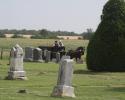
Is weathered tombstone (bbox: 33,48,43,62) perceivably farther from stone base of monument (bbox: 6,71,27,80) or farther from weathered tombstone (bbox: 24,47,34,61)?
stone base of monument (bbox: 6,71,27,80)

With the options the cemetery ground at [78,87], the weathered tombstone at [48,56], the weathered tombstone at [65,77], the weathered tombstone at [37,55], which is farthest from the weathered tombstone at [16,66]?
the weathered tombstone at [37,55]

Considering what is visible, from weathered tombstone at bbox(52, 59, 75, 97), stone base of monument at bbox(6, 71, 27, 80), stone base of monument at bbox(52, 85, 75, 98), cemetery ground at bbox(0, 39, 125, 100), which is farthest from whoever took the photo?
stone base of monument at bbox(6, 71, 27, 80)

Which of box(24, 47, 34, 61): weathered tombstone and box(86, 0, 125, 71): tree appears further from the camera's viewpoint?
box(24, 47, 34, 61): weathered tombstone

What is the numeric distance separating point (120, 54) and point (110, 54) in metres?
0.52

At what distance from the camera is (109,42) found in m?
30.7

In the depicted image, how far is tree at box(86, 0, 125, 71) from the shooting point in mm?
30297

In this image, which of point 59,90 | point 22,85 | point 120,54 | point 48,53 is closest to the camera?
point 59,90

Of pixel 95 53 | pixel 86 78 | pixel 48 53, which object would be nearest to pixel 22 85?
pixel 86 78

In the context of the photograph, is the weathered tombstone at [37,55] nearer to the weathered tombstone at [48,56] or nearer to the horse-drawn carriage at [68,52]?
the weathered tombstone at [48,56]

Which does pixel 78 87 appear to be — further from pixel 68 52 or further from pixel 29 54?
pixel 29 54

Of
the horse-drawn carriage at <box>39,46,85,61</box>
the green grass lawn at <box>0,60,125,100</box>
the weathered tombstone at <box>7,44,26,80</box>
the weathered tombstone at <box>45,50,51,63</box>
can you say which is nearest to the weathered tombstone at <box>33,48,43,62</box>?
the weathered tombstone at <box>45,50,51,63</box>

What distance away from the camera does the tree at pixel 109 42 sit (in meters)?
30.3

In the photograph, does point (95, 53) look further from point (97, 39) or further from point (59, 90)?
point (59, 90)

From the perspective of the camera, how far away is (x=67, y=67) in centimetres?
1752
